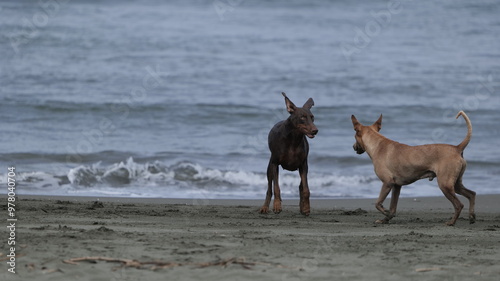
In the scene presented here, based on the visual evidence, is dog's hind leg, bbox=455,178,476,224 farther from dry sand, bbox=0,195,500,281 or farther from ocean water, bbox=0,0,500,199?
ocean water, bbox=0,0,500,199

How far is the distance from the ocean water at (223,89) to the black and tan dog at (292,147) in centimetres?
239

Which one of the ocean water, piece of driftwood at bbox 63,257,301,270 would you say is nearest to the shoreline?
the ocean water

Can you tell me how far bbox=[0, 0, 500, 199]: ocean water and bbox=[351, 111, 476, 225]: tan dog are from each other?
330cm

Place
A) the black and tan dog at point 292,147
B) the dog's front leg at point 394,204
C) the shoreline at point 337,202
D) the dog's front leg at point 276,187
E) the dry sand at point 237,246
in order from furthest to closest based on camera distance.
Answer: the shoreline at point 337,202 → the dog's front leg at point 276,187 → the black and tan dog at point 292,147 → the dog's front leg at point 394,204 → the dry sand at point 237,246

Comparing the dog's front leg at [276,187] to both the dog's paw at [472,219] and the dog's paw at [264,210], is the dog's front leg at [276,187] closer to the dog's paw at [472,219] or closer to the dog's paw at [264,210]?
the dog's paw at [264,210]

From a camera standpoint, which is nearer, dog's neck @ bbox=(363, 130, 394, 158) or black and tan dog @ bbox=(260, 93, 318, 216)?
dog's neck @ bbox=(363, 130, 394, 158)

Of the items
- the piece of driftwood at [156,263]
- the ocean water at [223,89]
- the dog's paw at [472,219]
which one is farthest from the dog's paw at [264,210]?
the piece of driftwood at [156,263]

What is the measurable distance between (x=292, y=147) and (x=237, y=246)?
11.0 ft

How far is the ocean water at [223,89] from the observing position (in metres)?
13.4

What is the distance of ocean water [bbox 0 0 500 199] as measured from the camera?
13.4 meters

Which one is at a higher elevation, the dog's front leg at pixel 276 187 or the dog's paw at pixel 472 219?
the dog's front leg at pixel 276 187

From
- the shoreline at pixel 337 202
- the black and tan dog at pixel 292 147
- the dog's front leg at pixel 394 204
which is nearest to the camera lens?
the dog's front leg at pixel 394 204

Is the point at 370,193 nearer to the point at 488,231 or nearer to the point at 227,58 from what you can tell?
the point at 488,231

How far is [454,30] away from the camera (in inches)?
1407
